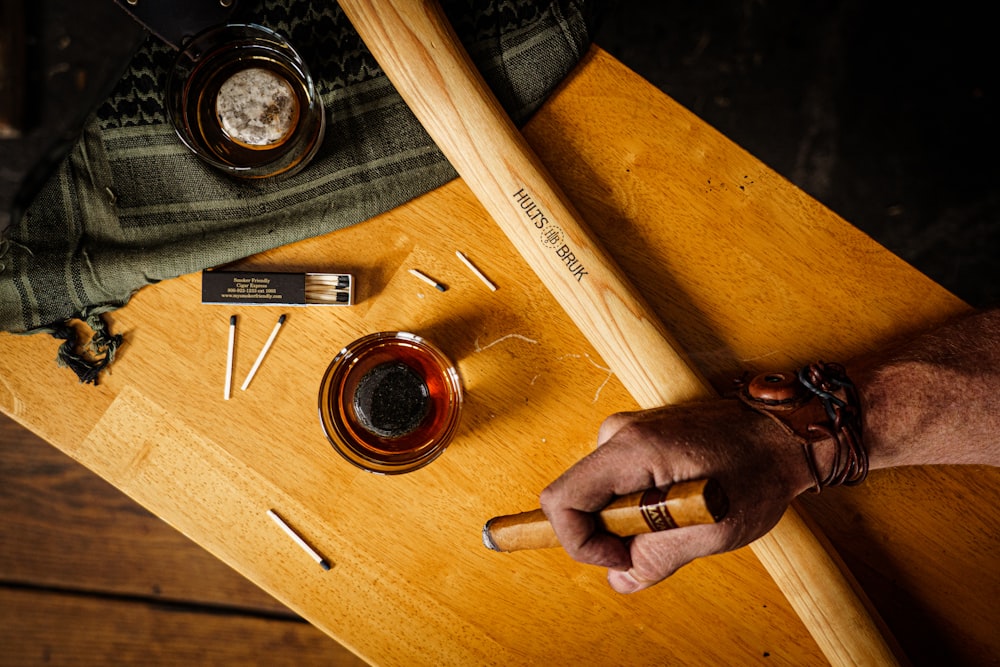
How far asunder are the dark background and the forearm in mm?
811

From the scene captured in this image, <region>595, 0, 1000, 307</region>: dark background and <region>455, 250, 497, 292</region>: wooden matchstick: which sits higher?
<region>455, 250, 497, 292</region>: wooden matchstick

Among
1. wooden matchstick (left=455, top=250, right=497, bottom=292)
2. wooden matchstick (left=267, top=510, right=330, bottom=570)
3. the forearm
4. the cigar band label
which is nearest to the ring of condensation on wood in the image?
wooden matchstick (left=455, top=250, right=497, bottom=292)

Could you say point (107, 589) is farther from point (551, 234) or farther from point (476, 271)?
point (551, 234)

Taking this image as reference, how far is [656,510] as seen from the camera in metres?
0.77

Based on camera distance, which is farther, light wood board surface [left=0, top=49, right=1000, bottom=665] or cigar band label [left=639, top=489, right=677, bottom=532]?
light wood board surface [left=0, top=49, right=1000, bottom=665]

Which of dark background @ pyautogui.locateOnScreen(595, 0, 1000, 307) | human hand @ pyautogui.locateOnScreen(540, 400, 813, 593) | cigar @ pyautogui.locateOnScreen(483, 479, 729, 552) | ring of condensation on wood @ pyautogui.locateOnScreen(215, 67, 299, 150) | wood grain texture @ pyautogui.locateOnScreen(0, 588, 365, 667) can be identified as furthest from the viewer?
dark background @ pyautogui.locateOnScreen(595, 0, 1000, 307)

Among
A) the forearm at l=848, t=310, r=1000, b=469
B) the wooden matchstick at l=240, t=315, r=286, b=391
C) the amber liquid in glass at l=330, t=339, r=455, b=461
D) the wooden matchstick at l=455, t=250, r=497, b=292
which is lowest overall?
the forearm at l=848, t=310, r=1000, b=469

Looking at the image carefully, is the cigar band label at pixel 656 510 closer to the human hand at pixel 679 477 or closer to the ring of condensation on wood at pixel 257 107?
the human hand at pixel 679 477

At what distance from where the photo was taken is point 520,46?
1.05 meters

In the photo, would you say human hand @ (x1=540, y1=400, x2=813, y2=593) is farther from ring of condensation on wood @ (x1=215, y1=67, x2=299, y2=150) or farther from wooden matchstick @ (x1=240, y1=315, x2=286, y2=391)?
ring of condensation on wood @ (x1=215, y1=67, x2=299, y2=150)

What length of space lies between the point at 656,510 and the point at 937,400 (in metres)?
0.52

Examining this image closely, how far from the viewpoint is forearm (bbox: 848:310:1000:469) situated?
0.98m

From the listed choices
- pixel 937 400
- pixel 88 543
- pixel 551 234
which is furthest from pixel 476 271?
pixel 88 543

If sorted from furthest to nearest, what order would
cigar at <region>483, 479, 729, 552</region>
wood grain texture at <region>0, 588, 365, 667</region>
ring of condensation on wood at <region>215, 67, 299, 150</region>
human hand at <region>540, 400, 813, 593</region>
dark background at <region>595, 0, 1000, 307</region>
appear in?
dark background at <region>595, 0, 1000, 307</region>
wood grain texture at <region>0, 588, 365, 667</region>
ring of condensation on wood at <region>215, 67, 299, 150</region>
human hand at <region>540, 400, 813, 593</region>
cigar at <region>483, 479, 729, 552</region>
